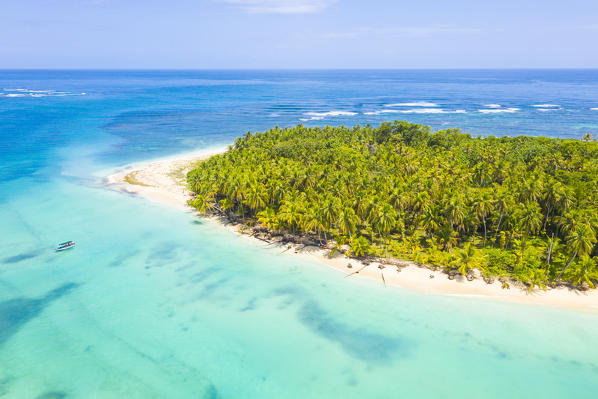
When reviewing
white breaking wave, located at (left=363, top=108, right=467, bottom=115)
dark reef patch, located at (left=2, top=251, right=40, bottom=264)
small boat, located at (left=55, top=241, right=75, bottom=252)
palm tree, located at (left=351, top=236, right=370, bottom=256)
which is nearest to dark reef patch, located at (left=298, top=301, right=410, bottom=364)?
palm tree, located at (left=351, top=236, right=370, bottom=256)

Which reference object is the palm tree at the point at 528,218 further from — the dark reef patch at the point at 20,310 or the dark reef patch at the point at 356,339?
the dark reef patch at the point at 20,310

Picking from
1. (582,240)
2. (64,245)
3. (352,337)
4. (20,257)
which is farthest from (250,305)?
(582,240)

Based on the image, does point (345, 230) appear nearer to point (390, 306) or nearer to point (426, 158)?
point (390, 306)

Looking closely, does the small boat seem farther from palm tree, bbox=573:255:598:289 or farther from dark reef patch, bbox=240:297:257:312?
palm tree, bbox=573:255:598:289

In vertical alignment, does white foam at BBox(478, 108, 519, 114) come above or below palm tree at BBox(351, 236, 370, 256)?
above

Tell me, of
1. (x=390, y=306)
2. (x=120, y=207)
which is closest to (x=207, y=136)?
(x=120, y=207)

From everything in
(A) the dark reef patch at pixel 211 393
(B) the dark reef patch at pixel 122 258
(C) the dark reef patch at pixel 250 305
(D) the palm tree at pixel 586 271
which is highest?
(D) the palm tree at pixel 586 271

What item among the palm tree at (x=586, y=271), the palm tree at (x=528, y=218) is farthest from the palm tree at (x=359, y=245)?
the palm tree at (x=586, y=271)

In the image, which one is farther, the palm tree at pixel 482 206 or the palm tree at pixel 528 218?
the palm tree at pixel 482 206
